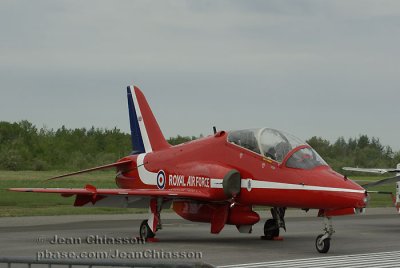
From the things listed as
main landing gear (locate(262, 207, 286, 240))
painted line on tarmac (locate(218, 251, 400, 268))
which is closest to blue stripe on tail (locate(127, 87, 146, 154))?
main landing gear (locate(262, 207, 286, 240))

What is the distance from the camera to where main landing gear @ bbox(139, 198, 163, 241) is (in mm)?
19547

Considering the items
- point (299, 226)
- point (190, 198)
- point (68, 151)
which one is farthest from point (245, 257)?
point (68, 151)

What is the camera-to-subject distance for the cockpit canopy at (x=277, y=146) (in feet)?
58.5

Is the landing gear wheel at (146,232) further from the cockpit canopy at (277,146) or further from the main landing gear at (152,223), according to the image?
the cockpit canopy at (277,146)

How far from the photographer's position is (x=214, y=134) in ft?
66.1

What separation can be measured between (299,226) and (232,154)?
718 cm

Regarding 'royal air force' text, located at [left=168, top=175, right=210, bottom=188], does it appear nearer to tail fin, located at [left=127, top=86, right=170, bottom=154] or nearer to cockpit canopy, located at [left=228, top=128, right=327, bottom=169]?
cockpit canopy, located at [left=228, top=128, right=327, bottom=169]

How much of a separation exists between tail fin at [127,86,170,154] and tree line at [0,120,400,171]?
4979 centimetres

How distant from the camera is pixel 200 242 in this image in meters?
19.3

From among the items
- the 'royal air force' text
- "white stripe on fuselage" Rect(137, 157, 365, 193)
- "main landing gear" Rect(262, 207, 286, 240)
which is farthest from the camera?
"main landing gear" Rect(262, 207, 286, 240)

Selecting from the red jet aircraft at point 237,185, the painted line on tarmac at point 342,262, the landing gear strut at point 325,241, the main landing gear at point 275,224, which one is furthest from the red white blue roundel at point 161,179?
the painted line on tarmac at point 342,262

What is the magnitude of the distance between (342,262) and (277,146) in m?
4.05

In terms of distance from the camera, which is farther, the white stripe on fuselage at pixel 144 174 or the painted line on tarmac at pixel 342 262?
the white stripe on fuselage at pixel 144 174

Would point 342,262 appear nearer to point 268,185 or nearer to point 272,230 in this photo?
point 268,185
